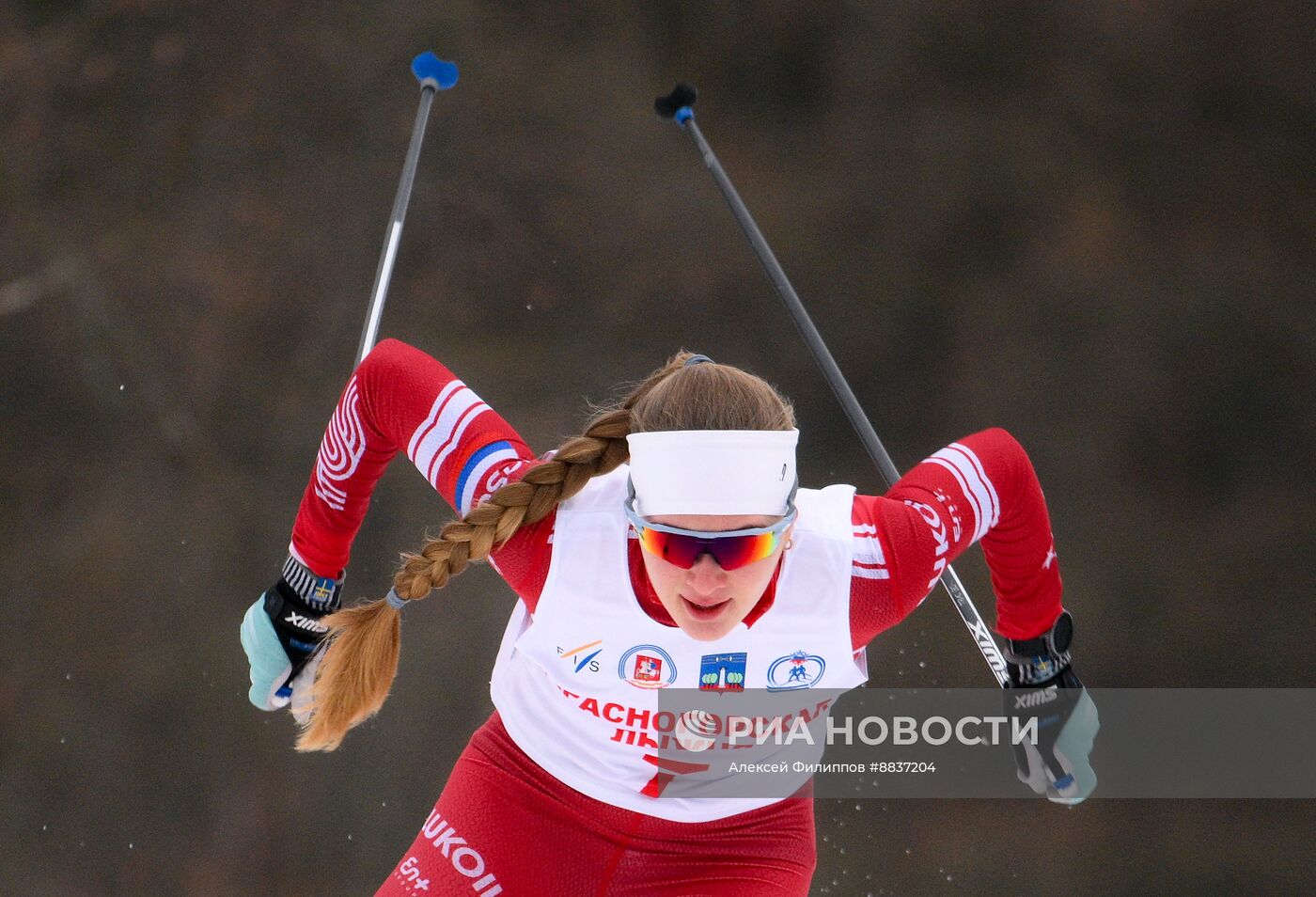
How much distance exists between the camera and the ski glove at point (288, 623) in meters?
1.77

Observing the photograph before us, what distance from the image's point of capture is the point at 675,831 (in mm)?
1616

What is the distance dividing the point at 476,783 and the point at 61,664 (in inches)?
77.7

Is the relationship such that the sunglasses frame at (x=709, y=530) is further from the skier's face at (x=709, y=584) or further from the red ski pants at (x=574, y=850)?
the red ski pants at (x=574, y=850)

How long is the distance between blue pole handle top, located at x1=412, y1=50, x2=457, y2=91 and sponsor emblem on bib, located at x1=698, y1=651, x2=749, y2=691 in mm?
1558

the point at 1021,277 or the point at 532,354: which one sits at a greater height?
the point at 1021,277

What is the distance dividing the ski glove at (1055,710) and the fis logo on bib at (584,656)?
66 cm

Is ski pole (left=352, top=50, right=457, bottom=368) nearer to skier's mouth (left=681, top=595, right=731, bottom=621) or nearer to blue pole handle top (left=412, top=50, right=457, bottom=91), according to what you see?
blue pole handle top (left=412, top=50, right=457, bottom=91)

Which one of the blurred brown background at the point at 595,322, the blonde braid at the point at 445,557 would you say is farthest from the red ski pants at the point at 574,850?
the blurred brown background at the point at 595,322

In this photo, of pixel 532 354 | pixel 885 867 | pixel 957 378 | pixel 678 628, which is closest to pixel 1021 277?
pixel 957 378

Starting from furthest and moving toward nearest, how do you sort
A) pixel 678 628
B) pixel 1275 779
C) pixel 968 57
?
pixel 968 57
pixel 1275 779
pixel 678 628

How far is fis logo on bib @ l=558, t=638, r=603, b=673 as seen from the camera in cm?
152

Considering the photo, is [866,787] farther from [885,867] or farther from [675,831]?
[675,831]

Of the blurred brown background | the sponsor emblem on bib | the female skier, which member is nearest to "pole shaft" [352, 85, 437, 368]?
the female skier

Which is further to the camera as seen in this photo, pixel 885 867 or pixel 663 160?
pixel 663 160
